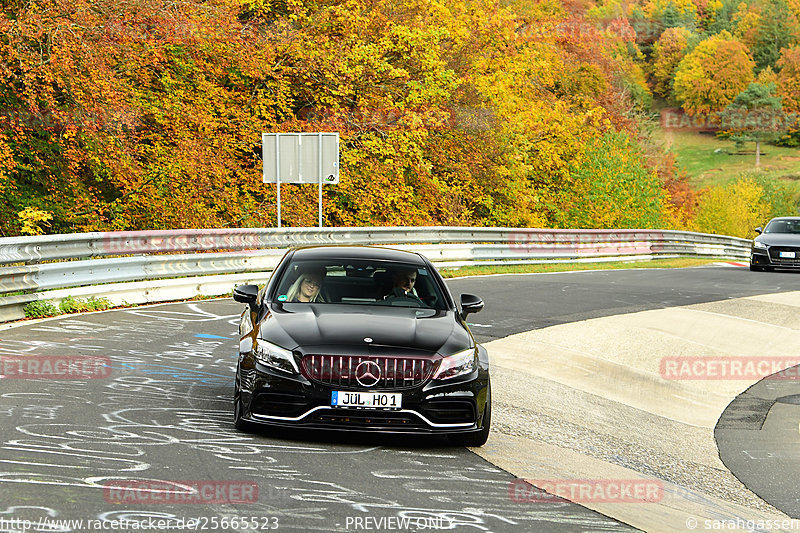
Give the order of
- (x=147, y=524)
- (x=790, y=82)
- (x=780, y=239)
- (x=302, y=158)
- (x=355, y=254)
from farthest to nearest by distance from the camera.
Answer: (x=790, y=82)
(x=780, y=239)
(x=302, y=158)
(x=355, y=254)
(x=147, y=524)

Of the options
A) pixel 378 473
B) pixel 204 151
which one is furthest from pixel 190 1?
pixel 378 473

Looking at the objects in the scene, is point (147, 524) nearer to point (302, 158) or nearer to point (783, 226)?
point (302, 158)

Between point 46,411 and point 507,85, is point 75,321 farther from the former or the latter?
point 507,85

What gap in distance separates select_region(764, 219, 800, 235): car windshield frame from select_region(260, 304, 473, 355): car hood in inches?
1004

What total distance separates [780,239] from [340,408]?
83.1 ft

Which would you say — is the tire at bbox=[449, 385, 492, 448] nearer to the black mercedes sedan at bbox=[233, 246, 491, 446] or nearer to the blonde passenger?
the black mercedes sedan at bbox=[233, 246, 491, 446]

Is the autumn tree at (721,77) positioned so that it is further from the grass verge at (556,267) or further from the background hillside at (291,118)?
the grass verge at (556,267)

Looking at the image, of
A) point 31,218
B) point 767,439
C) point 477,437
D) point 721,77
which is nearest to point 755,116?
point 721,77

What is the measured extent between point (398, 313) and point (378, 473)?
1.75m

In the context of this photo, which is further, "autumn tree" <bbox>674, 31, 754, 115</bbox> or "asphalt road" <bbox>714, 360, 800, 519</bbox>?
"autumn tree" <bbox>674, 31, 754, 115</bbox>

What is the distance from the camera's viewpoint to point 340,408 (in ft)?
22.6

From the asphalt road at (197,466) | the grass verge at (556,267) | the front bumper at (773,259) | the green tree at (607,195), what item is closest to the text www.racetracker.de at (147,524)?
the asphalt road at (197,466)

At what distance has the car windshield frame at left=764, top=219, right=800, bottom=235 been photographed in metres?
31.1

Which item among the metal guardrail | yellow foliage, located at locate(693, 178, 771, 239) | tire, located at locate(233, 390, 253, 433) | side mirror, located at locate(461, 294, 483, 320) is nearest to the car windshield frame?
the metal guardrail
